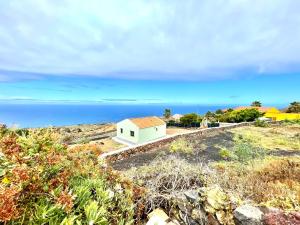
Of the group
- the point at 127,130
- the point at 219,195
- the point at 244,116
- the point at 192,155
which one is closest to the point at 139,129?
the point at 127,130

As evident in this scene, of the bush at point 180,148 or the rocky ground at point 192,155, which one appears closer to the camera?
the rocky ground at point 192,155

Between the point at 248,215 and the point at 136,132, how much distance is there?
1068 inches

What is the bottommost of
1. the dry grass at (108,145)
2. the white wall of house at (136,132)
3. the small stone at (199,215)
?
the dry grass at (108,145)

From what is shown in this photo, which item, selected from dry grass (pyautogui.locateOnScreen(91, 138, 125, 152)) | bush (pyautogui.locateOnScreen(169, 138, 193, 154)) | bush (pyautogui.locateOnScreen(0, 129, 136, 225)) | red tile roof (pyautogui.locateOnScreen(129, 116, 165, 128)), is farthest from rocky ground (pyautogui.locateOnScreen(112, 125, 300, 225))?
red tile roof (pyautogui.locateOnScreen(129, 116, 165, 128))

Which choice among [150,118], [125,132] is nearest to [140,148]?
[125,132]

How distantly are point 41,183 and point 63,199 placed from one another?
1.72 ft

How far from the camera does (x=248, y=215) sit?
4.46 m

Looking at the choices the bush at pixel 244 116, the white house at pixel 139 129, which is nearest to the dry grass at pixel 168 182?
the white house at pixel 139 129

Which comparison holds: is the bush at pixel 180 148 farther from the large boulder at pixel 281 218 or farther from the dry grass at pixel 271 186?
the large boulder at pixel 281 218

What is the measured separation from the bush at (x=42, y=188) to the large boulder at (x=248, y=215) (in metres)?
2.00

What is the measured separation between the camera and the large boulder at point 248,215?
14.3 ft

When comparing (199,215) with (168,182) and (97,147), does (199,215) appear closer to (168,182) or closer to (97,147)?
(168,182)

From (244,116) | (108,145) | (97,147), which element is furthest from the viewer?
(244,116)

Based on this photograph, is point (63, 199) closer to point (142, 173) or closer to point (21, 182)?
point (21, 182)
